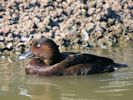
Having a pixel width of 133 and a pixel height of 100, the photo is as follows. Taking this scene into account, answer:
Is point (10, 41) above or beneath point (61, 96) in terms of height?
above

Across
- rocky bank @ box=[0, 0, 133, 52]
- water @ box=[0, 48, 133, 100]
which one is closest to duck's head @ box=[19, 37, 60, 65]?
water @ box=[0, 48, 133, 100]

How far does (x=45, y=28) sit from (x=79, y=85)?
489 cm

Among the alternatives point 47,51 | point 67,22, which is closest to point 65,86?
point 47,51

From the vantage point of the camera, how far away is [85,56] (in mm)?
10859

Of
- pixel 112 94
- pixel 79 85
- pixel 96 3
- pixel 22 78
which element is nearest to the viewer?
pixel 112 94

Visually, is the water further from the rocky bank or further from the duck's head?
the rocky bank

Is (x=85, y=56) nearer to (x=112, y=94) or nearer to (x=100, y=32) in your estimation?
(x=112, y=94)

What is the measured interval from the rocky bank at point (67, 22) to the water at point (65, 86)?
233 cm

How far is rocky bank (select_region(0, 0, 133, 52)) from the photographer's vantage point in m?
13.9

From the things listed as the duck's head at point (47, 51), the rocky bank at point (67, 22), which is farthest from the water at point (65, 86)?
the rocky bank at point (67, 22)

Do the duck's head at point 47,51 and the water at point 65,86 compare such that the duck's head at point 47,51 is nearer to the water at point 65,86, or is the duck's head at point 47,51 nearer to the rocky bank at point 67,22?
the water at point 65,86

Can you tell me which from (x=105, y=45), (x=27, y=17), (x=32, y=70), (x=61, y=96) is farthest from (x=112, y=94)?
(x=27, y=17)

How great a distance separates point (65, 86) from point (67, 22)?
5.19 meters

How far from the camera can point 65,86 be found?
31.3ft
